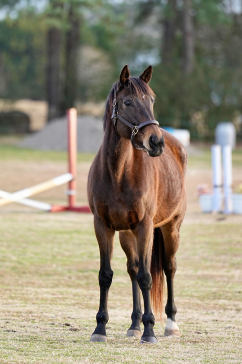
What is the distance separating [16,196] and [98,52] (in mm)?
51554

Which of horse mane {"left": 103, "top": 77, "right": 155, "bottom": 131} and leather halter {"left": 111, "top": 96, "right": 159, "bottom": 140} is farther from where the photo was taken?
horse mane {"left": 103, "top": 77, "right": 155, "bottom": 131}

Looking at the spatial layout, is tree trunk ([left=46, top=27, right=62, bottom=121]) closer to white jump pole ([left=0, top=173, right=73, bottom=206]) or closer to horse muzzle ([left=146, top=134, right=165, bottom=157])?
white jump pole ([left=0, top=173, right=73, bottom=206])

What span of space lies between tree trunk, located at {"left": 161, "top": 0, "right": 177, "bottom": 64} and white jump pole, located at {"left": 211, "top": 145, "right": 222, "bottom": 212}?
27853 millimetres

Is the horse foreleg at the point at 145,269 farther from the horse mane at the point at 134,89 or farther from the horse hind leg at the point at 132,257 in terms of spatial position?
the horse mane at the point at 134,89

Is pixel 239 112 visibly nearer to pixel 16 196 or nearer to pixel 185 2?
pixel 185 2

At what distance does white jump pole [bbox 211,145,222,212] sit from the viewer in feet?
52.9

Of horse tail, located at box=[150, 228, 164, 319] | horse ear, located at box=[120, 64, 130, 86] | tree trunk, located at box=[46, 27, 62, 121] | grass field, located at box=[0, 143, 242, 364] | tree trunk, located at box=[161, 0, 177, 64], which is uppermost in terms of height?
tree trunk, located at box=[161, 0, 177, 64]

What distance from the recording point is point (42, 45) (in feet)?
220

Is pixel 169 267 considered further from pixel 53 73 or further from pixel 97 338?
pixel 53 73

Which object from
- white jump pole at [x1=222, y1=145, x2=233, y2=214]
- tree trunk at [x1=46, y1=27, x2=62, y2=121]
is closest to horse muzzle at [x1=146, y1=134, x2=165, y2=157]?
white jump pole at [x1=222, y1=145, x2=233, y2=214]

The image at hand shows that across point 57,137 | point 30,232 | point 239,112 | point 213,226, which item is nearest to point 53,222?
point 30,232

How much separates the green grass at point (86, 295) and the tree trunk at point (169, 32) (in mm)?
29312

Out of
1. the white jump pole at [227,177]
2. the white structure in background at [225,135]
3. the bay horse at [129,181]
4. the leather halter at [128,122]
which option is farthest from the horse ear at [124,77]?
the white structure in background at [225,135]

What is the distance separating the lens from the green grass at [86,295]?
20.8 ft
